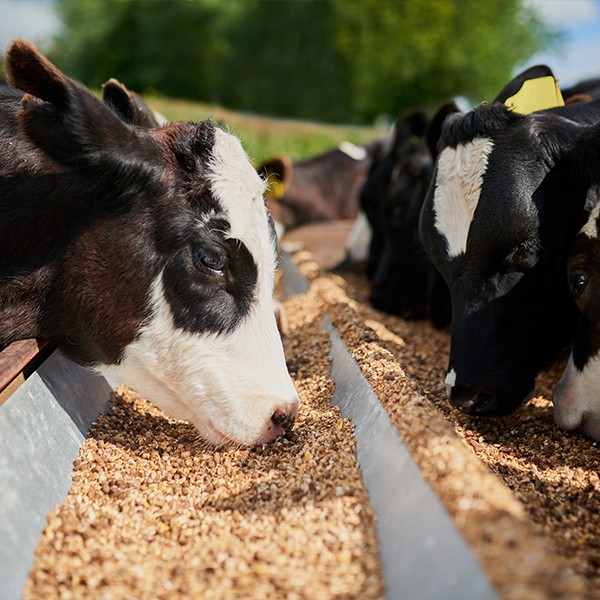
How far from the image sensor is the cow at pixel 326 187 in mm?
12414

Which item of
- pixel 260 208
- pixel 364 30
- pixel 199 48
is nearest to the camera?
pixel 260 208

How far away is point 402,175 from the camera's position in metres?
7.71

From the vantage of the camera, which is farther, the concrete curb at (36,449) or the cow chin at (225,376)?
the cow chin at (225,376)

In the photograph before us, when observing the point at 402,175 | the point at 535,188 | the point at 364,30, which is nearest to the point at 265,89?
the point at 364,30

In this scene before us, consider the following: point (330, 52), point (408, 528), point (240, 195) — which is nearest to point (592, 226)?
point (240, 195)

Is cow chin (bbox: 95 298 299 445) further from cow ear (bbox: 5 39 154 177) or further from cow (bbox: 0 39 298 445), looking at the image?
cow ear (bbox: 5 39 154 177)

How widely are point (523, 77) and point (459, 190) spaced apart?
1.65 m

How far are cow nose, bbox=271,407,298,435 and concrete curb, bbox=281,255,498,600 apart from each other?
0.27 metres

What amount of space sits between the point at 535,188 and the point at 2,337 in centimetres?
259

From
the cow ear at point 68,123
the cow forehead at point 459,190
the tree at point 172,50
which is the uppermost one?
the tree at point 172,50

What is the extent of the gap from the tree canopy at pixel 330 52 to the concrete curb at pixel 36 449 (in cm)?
3593

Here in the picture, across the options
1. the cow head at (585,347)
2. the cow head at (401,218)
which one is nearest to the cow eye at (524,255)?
the cow head at (585,347)

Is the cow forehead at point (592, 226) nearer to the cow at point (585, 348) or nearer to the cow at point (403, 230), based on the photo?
the cow at point (585, 348)

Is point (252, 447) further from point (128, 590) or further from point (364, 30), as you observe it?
point (364, 30)
